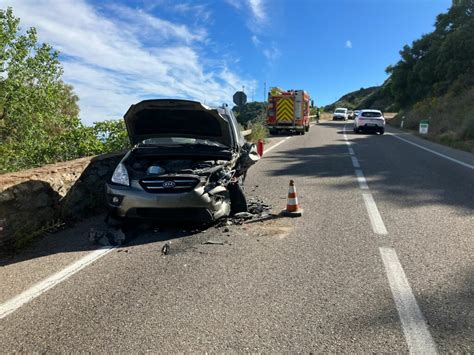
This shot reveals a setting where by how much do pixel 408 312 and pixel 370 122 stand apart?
1005 inches

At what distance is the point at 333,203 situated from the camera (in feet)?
23.5

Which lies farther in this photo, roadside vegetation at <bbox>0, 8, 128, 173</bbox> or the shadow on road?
roadside vegetation at <bbox>0, 8, 128, 173</bbox>

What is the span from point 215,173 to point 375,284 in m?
2.69

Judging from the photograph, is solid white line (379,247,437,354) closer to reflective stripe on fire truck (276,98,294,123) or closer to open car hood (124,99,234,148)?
open car hood (124,99,234,148)

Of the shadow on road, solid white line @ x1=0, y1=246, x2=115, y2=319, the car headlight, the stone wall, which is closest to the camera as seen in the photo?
solid white line @ x1=0, y1=246, x2=115, y2=319

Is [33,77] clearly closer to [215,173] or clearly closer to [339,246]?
[215,173]

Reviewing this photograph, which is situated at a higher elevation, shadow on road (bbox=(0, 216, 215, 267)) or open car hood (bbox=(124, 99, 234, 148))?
open car hood (bbox=(124, 99, 234, 148))

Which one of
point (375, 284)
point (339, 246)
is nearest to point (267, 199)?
point (339, 246)

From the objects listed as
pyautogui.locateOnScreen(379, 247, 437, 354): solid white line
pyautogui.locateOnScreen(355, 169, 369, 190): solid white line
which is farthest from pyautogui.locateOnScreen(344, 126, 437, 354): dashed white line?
pyautogui.locateOnScreen(355, 169, 369, 190): solid white line

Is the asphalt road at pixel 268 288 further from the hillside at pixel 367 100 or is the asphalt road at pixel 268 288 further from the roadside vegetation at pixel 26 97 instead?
the hillside at pixel 367 100

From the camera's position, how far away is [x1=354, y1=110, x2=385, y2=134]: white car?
89.0 feet

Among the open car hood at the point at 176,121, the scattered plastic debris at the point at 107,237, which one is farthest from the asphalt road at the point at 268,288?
the open car hood at the point at 176,121

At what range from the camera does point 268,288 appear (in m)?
3.76

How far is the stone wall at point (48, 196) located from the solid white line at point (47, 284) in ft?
3.28
